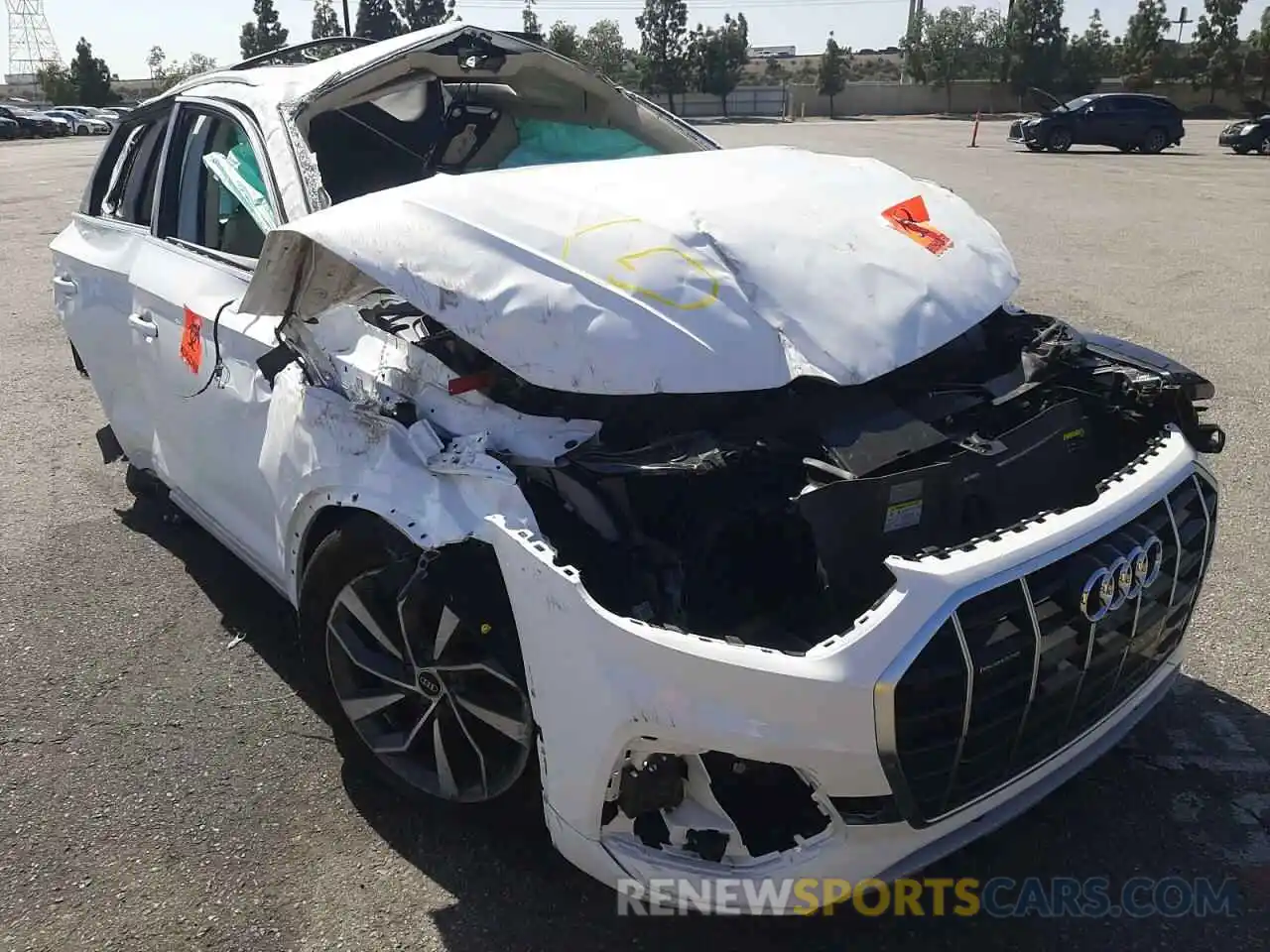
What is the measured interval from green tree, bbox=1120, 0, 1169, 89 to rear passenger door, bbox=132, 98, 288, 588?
206ft

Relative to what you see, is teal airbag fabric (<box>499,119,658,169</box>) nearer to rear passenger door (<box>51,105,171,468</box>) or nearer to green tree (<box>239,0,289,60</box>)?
rear passenger door (<box>51,105,171,468</box>)

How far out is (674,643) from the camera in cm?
195

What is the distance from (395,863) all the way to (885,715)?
4.56 ft

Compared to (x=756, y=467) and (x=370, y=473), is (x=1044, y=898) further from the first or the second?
(x=370, y=473)

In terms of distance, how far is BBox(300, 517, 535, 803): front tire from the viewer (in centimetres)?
229

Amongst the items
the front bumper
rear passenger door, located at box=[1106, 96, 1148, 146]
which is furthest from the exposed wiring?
rear passenger door, located at box=[1106, 96, 1148, 146]

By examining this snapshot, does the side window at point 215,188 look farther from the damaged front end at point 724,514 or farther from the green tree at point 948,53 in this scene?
the green tree at point 948,53

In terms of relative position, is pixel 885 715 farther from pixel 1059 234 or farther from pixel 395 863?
pixel 1059 234

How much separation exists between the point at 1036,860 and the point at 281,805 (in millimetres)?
2013

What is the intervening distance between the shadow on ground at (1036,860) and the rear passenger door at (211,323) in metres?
1.02

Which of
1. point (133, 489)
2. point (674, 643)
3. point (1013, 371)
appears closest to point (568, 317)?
point (674, 643)

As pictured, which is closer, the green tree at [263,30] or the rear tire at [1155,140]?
the rear tire at [1155,140]

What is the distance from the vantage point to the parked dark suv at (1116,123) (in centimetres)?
2631

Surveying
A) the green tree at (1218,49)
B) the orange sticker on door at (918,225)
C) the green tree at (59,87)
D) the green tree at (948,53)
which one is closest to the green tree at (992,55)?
the green tree at (948,53)
